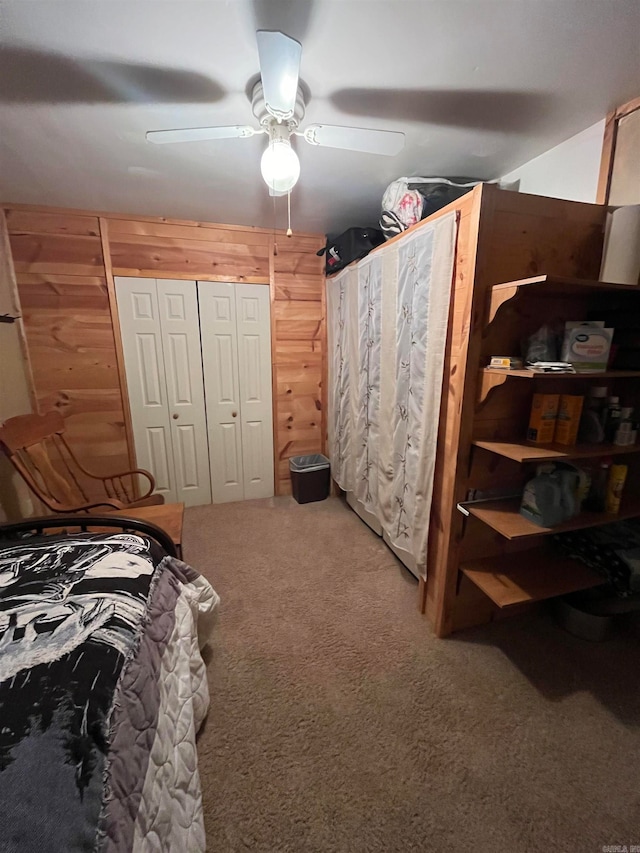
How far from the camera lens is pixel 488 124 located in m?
1.55

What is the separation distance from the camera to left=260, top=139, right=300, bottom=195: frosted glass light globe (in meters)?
1.31

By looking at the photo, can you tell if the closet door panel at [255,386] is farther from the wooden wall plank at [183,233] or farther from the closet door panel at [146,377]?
the closet door panel at [146,377]

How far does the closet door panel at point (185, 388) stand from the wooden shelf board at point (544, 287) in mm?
2242

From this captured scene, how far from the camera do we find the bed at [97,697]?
61 cm

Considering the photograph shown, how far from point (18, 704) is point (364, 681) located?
1237mm

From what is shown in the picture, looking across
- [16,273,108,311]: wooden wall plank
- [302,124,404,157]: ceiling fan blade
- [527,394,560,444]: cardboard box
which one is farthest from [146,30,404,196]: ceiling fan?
[16,273,108,311]: wooden wall plank

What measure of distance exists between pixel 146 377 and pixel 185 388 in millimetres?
300

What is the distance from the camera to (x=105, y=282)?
2568mm

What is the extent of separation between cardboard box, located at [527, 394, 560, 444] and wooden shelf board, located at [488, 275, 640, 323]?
398 mm

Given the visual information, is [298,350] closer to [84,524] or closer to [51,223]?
[51,223]

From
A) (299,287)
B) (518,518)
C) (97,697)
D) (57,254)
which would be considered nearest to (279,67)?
(97,697)

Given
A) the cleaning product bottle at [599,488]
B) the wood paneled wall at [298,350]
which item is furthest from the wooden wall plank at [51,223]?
the cleaning product bottle at [599,488]

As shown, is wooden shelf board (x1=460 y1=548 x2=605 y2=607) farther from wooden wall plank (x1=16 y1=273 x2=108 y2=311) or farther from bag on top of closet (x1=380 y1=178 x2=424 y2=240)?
wooden wall plank (x1=16 y1=273 x2=108 y2=311)

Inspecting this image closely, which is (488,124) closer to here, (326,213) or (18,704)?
(326,213)
